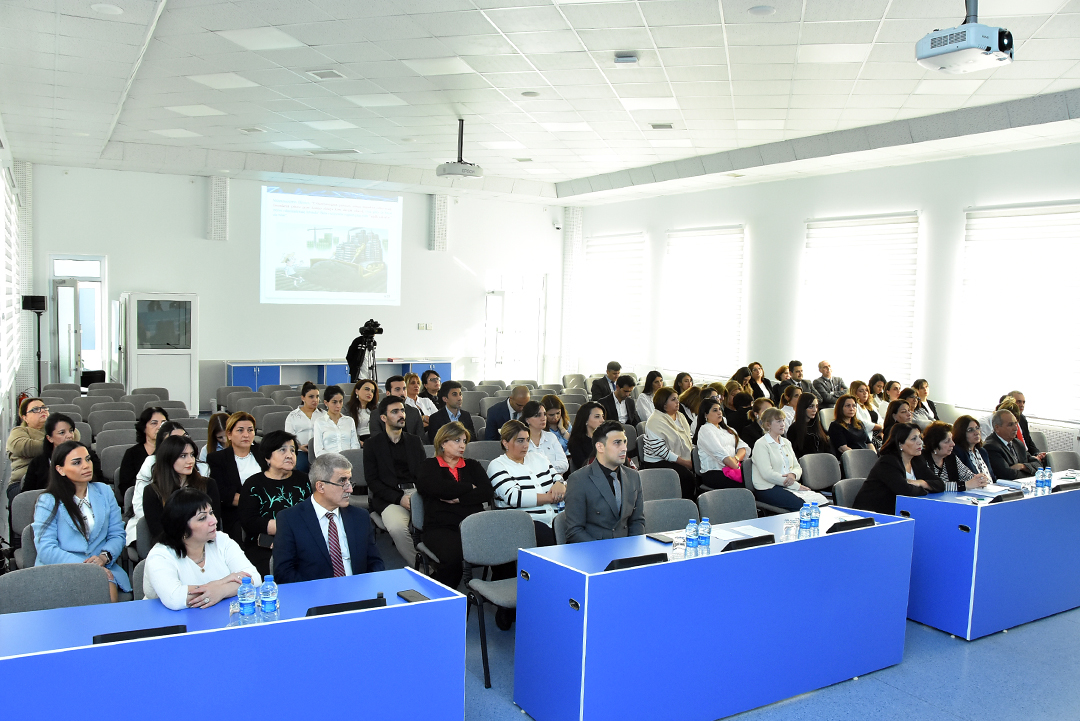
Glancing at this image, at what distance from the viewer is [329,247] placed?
48.6 feet

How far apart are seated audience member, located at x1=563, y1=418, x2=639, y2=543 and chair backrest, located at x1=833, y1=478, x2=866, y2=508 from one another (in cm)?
206

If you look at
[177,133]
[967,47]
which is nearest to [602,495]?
[967,47]

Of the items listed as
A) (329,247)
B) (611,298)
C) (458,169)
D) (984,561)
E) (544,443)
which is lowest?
(984,561)

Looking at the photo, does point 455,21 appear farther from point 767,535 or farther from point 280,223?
point 280,223

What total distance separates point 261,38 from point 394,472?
406 cm

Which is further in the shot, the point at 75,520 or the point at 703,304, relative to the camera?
the point at 703,304

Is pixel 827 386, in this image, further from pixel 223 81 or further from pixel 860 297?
pixel 223 81

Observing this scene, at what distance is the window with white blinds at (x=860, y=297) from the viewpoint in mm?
11055

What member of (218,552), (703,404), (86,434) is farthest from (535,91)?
→ (218,552)

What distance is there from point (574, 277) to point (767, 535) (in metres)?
13.2

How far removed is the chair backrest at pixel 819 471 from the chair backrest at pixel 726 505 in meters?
1.56

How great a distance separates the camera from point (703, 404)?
7.34 m

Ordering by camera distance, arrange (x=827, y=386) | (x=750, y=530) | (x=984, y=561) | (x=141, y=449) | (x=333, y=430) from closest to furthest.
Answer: (x=750, y=530)
(x=984, y=561)
(x=141, y=449)
(x=333, y=430)
(x=827, y=386)

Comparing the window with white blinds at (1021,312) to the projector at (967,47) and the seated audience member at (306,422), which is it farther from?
the seated audience member at (306,422)
